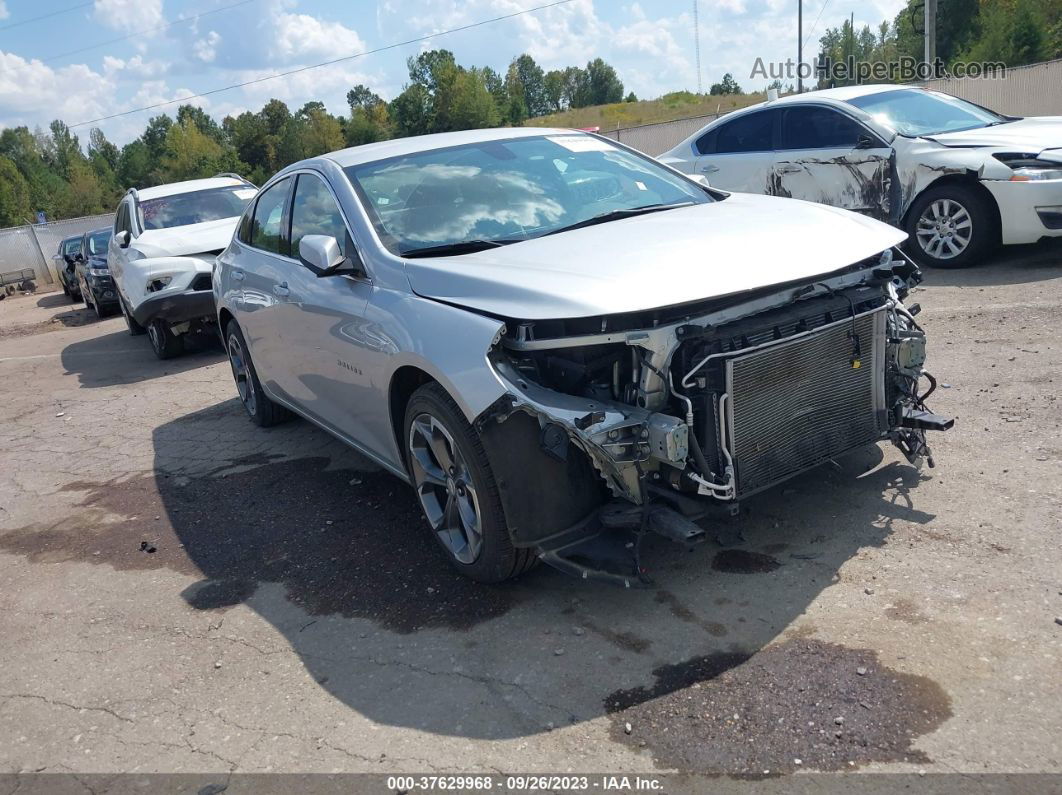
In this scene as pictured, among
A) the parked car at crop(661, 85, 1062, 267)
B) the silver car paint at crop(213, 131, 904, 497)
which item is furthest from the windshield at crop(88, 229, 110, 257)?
the silver car paint at crop(213, 131, 904, 497)

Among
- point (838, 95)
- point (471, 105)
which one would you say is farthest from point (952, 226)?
point (471, 105)

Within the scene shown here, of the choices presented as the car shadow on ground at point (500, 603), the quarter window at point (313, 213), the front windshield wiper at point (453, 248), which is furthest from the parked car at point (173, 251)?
the front windshield wiper at point (453, 248)

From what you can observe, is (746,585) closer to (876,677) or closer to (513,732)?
(876,677)

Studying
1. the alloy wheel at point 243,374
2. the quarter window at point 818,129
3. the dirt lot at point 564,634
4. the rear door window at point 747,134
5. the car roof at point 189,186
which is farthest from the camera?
the car roof at point 189,186

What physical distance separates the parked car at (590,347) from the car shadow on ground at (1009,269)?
444 centimetres

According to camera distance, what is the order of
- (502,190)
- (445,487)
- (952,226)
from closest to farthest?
(445,487)
(502,190)
(952,226)

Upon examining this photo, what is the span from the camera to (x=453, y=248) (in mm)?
4199

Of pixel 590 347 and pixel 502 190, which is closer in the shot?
pixel 590 347

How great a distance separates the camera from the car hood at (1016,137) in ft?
26.8

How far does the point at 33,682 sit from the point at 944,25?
65044 millimetres

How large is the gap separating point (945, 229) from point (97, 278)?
1379 cm

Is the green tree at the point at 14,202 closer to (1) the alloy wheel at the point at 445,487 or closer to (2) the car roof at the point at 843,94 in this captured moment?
(2) the car roof at the point at 843,94

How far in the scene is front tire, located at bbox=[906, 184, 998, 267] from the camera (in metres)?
8.34

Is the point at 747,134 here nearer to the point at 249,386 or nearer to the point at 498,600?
the point at 249,386
